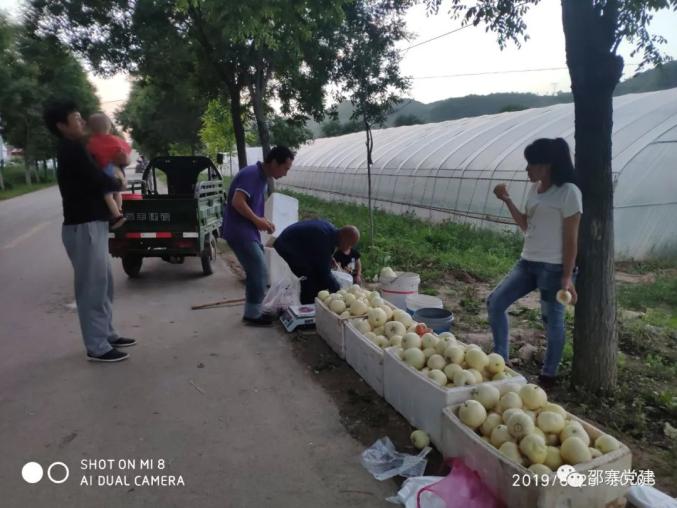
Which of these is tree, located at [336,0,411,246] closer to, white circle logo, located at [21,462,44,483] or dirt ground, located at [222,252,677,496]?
dirt ground, located at [222,252,677,496]

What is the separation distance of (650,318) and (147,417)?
18.8 ft

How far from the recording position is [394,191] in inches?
647

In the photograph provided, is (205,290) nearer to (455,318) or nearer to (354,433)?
(455,318)

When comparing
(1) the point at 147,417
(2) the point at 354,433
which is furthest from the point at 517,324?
(1) the point at 147,417

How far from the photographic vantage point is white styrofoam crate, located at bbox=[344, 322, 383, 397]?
13.1 ft

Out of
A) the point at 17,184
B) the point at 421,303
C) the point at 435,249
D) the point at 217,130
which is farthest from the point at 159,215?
the point at 17,184

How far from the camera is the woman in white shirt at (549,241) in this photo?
3.66 m

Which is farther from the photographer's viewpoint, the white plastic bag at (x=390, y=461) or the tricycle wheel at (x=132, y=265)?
the tricycle wheel at (x=132, y=265)

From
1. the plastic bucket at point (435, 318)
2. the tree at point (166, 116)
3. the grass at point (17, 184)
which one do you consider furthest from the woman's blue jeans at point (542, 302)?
the grass at point (17, 184)

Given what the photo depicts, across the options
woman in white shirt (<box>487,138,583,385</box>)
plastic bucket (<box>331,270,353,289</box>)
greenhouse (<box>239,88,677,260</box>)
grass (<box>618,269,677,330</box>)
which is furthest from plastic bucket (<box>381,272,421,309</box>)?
greenhouse (<box>239,88,677,260</box>)

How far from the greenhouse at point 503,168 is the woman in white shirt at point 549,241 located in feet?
21.4

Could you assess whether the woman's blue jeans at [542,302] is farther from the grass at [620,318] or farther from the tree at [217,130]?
the tree at [217,130]

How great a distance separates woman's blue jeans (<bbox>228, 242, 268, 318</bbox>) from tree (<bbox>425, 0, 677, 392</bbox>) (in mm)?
3368

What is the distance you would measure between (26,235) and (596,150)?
46.4 ft
